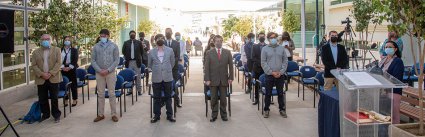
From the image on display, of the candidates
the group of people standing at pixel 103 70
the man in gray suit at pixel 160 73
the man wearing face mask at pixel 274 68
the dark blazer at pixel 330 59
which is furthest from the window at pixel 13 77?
the dark blazer at pixel 330 59

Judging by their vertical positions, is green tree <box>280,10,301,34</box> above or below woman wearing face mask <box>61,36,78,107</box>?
above

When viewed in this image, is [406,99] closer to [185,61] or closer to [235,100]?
[235,100]

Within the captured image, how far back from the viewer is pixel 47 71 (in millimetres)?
7859

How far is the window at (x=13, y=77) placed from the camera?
10.2 metres

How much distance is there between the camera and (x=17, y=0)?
34.8 ft

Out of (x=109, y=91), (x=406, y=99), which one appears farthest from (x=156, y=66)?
(x=406, y=99)

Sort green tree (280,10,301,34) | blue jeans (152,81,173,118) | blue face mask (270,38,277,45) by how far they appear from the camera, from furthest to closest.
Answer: green tree (280,10,301,34) < blue face mask (270,38,277,45) < blue jeans (152,81,173,118)

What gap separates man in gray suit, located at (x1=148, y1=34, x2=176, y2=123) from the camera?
7.71 m

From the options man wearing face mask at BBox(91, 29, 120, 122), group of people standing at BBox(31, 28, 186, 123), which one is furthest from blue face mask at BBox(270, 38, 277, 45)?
man wearing face mask at BBox(91, 29, 120, 122)

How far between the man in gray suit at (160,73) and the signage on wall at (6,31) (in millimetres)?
2282

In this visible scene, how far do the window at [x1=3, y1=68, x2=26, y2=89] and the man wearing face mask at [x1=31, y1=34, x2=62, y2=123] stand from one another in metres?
2.71

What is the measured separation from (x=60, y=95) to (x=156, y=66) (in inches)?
73.3

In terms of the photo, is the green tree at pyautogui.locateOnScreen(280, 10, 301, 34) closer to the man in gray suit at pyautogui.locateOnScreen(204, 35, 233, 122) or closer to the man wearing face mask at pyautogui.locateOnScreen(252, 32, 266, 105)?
the man wearing face mask at pyautogui.locateOnScreen(252, 32, 266, 105)

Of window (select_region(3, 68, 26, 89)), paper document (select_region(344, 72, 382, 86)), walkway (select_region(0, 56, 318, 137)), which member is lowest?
walkway (select_region(0, 56, 318, 137))
